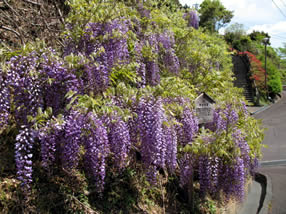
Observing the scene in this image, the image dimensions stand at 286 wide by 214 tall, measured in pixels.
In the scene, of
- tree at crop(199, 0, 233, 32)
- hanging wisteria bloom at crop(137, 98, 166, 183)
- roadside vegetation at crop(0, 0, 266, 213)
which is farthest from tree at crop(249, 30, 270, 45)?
hanging wisteria bloom at crop(137, 98, 166, 183)

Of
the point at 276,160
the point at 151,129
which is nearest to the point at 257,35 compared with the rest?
the point at 276,160

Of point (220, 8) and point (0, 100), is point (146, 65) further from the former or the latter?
point (220, 8)

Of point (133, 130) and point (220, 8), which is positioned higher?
point (220, 8)

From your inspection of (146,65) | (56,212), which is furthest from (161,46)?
(56,212)

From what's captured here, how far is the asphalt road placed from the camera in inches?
264

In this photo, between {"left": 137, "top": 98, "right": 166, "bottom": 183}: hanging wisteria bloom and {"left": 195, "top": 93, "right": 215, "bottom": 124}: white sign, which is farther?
{"left": 195, "top": 93, "right": 215, "bottom": 124}: white sign

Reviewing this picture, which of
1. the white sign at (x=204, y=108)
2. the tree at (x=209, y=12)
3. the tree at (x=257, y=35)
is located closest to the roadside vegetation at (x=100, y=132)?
the white sign at (x=204, y=108)

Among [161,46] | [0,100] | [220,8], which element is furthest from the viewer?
[220,8]

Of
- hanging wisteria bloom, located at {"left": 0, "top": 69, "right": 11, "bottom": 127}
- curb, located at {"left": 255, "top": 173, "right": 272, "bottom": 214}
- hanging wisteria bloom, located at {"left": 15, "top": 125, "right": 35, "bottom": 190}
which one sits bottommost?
curb, located at {"left": 255, "top": 173, "right": 272, "bottom": 214}

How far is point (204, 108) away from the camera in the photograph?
5.46m

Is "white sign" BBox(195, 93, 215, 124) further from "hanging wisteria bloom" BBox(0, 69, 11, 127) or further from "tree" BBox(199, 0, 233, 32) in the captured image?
"tree" BBox(199, 0, 233, 32)

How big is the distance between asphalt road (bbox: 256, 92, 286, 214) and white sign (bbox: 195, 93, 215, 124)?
282 centimetres

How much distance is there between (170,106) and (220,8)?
38410 millimetres

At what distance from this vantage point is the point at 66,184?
3682 mm
